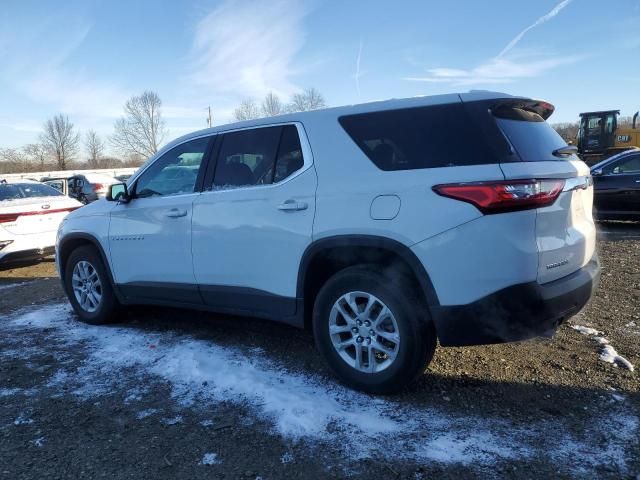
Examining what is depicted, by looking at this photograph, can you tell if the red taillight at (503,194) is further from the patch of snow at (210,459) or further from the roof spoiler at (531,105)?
the patch of snow at (210,459)

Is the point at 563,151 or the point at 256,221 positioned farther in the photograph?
the point at 256,221

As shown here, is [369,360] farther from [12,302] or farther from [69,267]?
[12,302]

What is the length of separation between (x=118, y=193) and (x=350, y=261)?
2.62m

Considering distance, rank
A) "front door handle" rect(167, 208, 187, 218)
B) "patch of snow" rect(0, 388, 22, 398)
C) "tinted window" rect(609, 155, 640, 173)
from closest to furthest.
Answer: "patch of snow" rect(0, 388, 22, 398), "front door handle" rect(167, 208, 187, 218), "tinted window" rect(609, 155, 640, 173)

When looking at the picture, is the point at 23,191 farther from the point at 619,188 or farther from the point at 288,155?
the point at 619,188

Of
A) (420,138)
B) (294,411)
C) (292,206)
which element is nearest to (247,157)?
(292,206)

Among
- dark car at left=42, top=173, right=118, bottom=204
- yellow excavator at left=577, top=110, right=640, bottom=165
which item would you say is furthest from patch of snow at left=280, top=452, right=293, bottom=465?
yellow excavator at left=577, top=110, right=640, bottom=165

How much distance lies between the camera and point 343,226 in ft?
10.6

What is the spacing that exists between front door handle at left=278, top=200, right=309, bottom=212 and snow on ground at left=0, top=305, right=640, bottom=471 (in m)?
1.20

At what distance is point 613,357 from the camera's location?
373 cm

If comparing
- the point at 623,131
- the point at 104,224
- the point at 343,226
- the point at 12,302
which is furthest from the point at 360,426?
the point at 623,131

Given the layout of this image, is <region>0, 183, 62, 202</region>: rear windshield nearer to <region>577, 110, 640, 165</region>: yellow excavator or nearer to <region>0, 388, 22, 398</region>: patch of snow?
<region>0, 388, 22, 398</region>: patch of snow

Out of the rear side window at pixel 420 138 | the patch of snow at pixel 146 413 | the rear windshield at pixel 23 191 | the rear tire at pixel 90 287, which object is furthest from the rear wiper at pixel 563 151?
the rear windshield at pixel 23 191

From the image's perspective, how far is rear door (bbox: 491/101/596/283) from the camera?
9.29 ft
